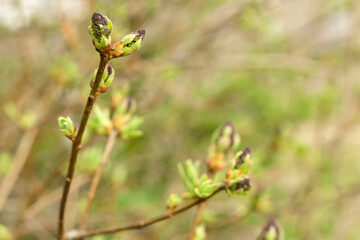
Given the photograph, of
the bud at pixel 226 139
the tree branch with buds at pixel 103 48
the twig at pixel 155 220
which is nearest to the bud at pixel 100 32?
the tree branch with buds at pixel 103 48

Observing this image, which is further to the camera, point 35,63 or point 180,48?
point 180,48

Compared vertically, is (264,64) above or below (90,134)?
above

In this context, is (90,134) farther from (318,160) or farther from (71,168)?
(318,160)

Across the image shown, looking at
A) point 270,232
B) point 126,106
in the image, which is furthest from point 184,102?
point 270,232

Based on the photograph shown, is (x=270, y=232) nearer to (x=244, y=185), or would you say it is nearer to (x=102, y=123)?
(x=244, y=185)

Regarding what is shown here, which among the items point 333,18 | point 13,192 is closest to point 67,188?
point 13,192

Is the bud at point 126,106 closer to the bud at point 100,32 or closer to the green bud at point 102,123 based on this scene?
the green bud at point 102,123
